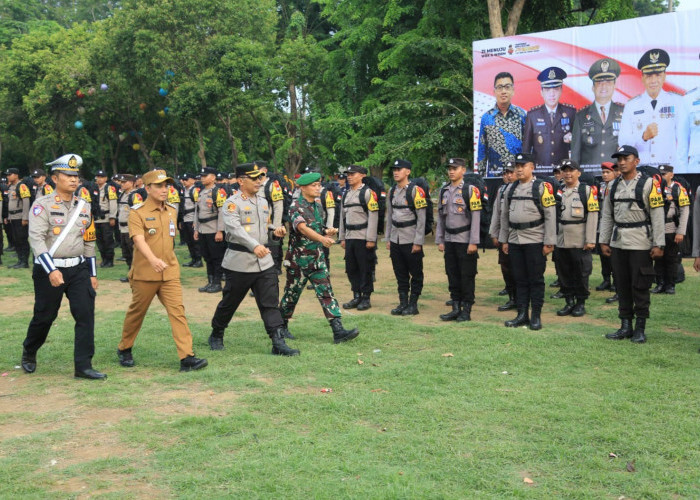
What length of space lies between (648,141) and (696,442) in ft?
36.9

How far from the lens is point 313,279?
777cm

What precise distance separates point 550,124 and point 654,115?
7.61 ft

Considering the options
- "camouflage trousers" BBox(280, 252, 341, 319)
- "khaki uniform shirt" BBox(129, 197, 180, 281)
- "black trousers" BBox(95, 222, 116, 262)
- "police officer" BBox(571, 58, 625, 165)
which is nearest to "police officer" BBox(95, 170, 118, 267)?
"black trousers" BBox(95, 222, 116, 262)

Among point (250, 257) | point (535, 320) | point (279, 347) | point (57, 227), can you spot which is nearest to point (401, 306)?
point (535, 320)

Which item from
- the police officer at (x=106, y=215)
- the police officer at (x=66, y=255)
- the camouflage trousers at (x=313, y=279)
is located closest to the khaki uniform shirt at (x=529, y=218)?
the camouflage trousers at (x=313, y=279)

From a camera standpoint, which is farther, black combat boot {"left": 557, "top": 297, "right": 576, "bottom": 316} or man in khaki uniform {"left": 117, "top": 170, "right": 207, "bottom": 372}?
black combat boot {"left": 557, "top": 297, "right": 576, "bottom": 316}

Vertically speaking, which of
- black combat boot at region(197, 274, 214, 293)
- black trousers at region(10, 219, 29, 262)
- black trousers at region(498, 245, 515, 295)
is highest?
black trousers at region(10, 219, 29, 262)

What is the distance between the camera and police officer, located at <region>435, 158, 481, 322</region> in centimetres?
887

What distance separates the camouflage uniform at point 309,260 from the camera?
7641 millimetres

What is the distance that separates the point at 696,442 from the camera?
4598 millimetres

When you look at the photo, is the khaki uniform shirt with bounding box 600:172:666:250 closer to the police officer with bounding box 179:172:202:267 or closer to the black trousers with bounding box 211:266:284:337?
the black trousers with bounding box 211:266:284:337

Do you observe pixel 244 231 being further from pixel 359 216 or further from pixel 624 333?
pixel 624 333

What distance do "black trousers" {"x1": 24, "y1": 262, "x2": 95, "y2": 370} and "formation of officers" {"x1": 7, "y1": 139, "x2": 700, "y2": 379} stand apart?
0.04ft

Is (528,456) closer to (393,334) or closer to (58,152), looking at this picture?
(393,334)
